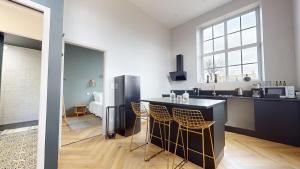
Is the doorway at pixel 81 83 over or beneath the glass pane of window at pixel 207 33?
beneath

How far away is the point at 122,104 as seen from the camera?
11.5ft

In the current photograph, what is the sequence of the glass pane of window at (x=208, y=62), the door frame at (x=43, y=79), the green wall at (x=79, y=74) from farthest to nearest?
1. the green wall at (x=79, y=74)
2. the glass pane of window at (x=208, y=62)
3. the door frame at (x=43, y=79)

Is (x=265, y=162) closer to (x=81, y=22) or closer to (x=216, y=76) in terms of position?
(x=216, y=76)

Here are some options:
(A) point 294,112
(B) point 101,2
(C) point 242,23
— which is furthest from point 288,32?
(B) point 101,2

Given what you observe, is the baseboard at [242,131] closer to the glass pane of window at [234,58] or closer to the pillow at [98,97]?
the glass pane of window at [234,58]

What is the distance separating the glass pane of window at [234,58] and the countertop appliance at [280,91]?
4.14ft

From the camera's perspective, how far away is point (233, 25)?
4.31 metres

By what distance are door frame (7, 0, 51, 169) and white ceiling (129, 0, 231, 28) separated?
3298mm

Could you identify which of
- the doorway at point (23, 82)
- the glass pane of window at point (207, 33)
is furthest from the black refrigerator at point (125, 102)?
the glass pane of window at point (207, 33)

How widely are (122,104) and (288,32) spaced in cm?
433

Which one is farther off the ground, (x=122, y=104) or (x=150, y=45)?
(x=150, y=45)

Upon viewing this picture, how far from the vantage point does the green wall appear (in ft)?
19.3

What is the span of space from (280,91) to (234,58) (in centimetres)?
162

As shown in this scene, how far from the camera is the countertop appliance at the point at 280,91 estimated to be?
112 inches
